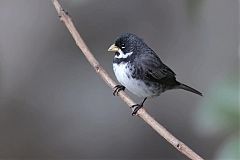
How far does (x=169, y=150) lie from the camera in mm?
5328

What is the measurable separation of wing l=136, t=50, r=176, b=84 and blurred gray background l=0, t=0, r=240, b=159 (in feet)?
6.96

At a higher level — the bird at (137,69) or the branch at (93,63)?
the bird at (137,69)

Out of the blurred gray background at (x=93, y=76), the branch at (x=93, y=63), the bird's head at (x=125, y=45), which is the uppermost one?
the blurred gray background at (x=93, y=76)

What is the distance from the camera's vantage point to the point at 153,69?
3037 millimetres

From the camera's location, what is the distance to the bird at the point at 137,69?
2.89 metres

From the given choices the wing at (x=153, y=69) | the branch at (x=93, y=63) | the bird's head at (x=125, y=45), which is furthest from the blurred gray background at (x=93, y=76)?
the branch at (x=93, y=63)

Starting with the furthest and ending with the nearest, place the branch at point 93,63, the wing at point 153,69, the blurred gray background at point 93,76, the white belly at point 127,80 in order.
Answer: the blurred gray background at point 93,76
the wing at point 153,69
the white belly at point 127,80
the branch at point 93,63

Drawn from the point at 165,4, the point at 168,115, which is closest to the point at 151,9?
the point at 165,4

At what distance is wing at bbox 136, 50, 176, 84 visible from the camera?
9.82 ft

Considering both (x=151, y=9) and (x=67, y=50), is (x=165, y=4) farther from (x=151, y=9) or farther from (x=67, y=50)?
(x=67, y=50)

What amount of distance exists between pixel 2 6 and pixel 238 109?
200 inches

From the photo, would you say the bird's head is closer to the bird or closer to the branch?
the bird

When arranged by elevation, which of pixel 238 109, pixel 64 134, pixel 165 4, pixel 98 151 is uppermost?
pixel 165 4

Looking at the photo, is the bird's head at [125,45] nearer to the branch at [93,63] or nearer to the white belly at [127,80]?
the white belly at [127,80]
